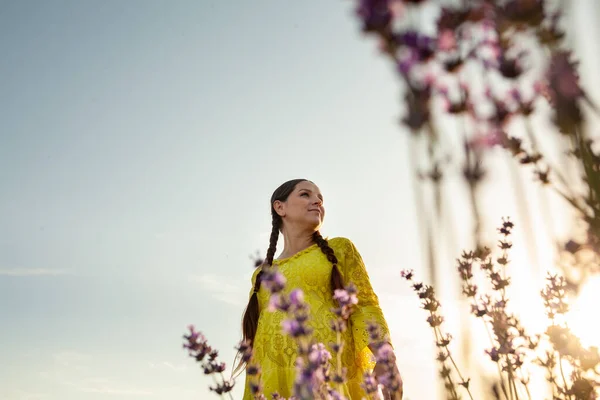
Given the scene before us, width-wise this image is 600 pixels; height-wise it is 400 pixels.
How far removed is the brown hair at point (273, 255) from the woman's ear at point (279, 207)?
0.08 feet

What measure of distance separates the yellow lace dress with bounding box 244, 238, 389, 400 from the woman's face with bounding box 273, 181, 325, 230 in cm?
21

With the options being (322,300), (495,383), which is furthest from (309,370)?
(322,300)

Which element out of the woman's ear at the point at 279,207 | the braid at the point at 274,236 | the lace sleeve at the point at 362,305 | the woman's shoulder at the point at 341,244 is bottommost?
the lace sleeve at the point at 362,305

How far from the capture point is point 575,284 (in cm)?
142

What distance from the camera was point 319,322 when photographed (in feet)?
9.83

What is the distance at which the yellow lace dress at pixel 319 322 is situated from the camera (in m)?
2.92

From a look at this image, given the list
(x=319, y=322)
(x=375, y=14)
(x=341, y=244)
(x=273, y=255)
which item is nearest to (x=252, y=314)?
(x=273, y=255)

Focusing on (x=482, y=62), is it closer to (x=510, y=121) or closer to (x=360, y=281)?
(x=510, y=121)

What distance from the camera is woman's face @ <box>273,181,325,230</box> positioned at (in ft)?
11.6

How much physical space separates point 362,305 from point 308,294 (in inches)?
12.9

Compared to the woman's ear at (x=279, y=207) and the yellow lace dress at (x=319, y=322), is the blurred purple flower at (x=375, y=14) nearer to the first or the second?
the yellow lace dress at (x=319, y=322)

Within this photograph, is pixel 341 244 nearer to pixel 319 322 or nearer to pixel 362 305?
pixel 362 305

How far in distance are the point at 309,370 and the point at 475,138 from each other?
2.33 ft

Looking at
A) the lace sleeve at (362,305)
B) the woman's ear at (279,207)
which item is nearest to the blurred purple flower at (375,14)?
the lace sleeve at (362,305)
